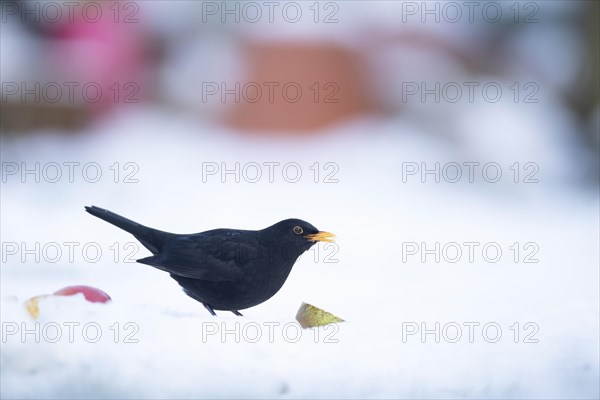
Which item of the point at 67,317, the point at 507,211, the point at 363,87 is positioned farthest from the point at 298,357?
the point at 363,87

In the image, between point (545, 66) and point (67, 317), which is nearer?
point (67, 317)

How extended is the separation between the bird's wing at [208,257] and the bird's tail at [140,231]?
0.13 feet

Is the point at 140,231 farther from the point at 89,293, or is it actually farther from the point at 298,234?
the point at 298,234

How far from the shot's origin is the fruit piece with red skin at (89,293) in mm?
1200

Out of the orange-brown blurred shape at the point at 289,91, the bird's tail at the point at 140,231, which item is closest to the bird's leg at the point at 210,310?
the bird's tail at the point at 140,231

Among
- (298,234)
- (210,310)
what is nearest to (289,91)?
(298,234)

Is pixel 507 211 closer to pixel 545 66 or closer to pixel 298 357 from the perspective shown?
pixel 545 66

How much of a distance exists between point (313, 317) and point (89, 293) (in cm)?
38

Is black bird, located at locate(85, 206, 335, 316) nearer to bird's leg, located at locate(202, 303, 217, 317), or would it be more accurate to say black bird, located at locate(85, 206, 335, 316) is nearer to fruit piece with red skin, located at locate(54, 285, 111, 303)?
bird's leg, located at locate(202, 303, 217, 317)

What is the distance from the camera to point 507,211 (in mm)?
1503

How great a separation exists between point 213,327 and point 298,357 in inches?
6.1

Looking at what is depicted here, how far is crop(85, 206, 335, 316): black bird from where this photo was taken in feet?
3.93

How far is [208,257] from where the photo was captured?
3.96 ft

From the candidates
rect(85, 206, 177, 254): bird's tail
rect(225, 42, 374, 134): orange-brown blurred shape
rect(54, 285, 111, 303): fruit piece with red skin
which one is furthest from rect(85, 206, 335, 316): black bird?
rect(225, 42, 374, 134): orange-brown blurred shape
